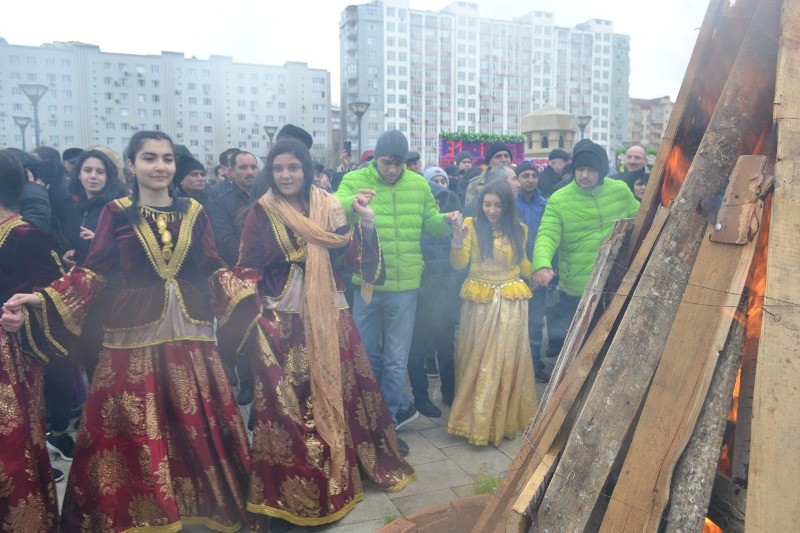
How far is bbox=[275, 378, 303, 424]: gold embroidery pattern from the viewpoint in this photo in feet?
11.5

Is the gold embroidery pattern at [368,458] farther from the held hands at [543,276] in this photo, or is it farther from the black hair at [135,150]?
the black hair at [135,150]

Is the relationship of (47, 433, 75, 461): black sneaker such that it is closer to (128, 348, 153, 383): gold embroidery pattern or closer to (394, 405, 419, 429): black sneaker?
(128, 348, 153, 383): gold embroidery pattern

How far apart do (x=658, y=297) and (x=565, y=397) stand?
1.48 feet

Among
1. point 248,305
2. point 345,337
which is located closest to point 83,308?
point 248,305

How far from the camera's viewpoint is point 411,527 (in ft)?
8.41

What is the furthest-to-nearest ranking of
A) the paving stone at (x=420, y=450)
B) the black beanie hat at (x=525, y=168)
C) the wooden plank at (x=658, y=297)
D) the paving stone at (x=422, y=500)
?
the black beanie hat at (x=525, y=168), the paving stone at (x=420, y=450), the paving stone at (x=422, y=500), the wooden plank at (x=658, y=297)

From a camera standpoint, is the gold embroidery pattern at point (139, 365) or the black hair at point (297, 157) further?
the black hair at point (297, 157)

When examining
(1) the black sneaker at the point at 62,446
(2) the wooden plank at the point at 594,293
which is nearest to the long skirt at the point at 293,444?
(2) the wooden plank at the point at 594,293

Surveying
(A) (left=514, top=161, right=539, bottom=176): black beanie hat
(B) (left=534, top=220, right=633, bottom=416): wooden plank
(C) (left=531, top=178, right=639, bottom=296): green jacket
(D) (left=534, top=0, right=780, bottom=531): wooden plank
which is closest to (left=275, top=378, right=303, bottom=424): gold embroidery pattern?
(B) (left=534, top=220, right=633, bottom=416): wooden plank

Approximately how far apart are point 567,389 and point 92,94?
13.1 m

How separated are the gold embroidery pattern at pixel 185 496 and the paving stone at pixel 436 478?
3.87 feet

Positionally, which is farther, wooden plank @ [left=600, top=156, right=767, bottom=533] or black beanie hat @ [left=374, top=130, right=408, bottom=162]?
black beanie hat @ [left=374, top=130, right=408, bottom=162]

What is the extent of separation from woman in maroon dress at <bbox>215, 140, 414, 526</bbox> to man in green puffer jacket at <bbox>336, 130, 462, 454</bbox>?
543mm

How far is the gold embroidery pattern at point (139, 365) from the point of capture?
3.23 m
